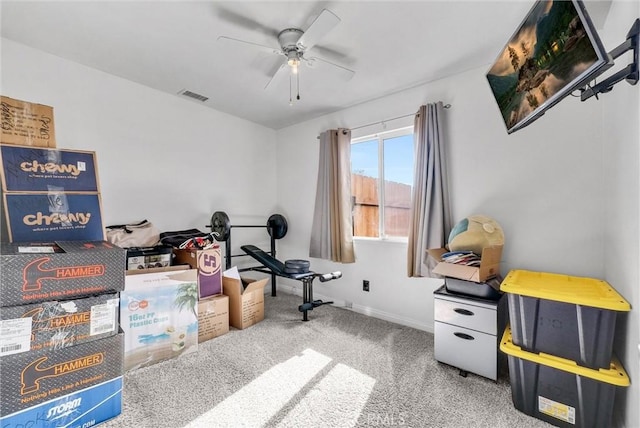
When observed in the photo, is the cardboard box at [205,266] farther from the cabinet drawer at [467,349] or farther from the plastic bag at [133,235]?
the cabinet drawer at [467,349]

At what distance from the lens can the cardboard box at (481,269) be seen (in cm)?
184

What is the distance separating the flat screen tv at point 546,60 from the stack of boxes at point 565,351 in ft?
3.32

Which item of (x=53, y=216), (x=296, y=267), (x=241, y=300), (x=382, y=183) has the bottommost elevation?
(x=241, y=300)

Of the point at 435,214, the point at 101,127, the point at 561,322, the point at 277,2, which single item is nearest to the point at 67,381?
the point at 101,127

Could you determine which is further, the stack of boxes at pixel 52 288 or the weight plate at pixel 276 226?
the weight plate at pixel 276 226

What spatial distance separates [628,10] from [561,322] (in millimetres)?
1656

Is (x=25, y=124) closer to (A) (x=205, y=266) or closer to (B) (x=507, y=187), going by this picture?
(A) (x=205, y=266)

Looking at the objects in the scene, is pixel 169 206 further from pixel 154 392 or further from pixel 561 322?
pixel 561 322

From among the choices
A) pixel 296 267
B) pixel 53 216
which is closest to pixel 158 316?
pixel 53 216

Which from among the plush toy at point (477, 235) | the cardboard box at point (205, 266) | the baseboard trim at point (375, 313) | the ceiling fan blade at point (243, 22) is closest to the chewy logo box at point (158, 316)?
the cardboard box at point (205, 266)

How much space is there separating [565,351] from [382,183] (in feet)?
6.79

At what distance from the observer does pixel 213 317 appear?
2.45 meters

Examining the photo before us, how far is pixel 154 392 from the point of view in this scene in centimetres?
169

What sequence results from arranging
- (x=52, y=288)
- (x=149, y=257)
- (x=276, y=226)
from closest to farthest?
(x=52, y=288) < (x=149, y=257) < (x=276, y=226)
